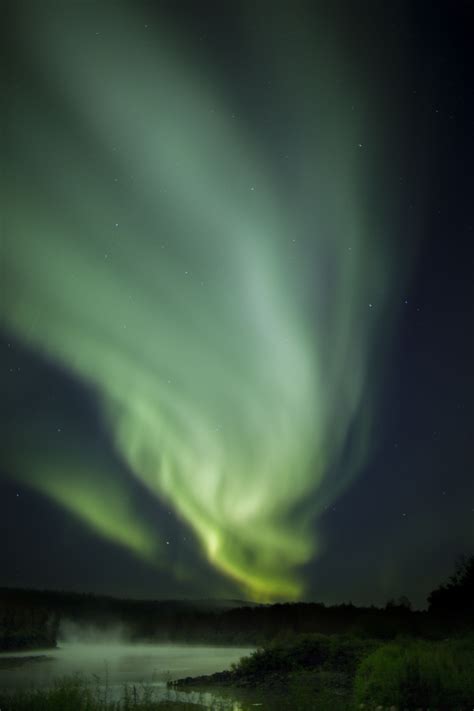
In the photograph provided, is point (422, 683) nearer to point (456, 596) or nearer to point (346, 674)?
point (346, 674)

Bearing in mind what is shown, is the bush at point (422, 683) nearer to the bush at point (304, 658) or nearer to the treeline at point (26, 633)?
the bush at point (304, 658)

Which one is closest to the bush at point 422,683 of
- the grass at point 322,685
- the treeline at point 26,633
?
the grass at point 322,685

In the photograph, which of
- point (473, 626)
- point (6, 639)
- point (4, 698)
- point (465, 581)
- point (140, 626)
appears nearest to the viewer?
point (4, 698)

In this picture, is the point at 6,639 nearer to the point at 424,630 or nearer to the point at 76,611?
the point at 424,630

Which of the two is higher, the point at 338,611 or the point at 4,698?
the point at 338,611

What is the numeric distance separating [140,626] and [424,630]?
385ft

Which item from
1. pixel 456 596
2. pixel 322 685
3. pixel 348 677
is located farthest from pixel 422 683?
pixel 456 596

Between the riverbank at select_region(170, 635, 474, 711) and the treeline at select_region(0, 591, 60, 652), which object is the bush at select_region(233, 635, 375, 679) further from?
the treeline at select_region(0, 591, 60, 652)

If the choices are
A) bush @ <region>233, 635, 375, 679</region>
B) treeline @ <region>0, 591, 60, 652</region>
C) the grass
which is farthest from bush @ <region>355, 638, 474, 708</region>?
treeline @ <region>0, 591, 60, 652</region>

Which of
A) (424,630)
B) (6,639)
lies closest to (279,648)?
(424,630)

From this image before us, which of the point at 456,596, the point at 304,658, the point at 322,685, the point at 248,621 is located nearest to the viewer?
the point at 322,685

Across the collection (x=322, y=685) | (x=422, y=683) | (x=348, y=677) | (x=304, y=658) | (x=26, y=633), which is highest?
(x=26, y=633)

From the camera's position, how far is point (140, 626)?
158 metres

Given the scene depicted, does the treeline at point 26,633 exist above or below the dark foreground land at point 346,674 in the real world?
above
